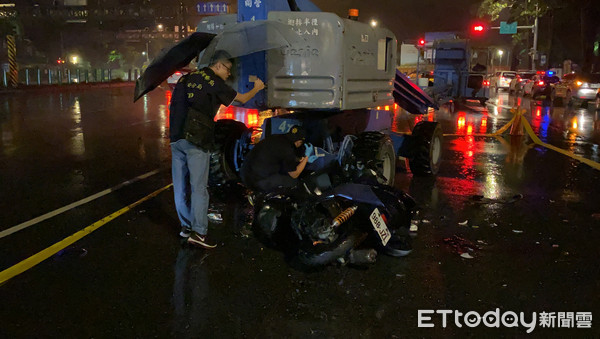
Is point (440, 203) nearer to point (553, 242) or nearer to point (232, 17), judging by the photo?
point (553, 242)

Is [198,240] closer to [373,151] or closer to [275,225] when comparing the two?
[275,225]

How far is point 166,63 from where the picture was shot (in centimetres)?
540

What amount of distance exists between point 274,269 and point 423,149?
15.1 feet

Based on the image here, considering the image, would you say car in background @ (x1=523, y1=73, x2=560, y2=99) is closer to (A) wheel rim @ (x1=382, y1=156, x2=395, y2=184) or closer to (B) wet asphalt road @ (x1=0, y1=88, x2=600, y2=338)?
(B) wet asphalt road @ (x1=0, y1=88, x2=600, y2=338)

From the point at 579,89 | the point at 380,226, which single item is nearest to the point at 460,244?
the point at 380,226

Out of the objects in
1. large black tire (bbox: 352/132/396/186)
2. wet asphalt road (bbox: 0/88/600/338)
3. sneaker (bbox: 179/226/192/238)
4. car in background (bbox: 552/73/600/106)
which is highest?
car in background (bbox: 552/73/600/106)

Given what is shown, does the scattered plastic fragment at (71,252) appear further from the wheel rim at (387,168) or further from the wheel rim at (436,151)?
the wheel rim at (436,151)

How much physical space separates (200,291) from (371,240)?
1.74 meters

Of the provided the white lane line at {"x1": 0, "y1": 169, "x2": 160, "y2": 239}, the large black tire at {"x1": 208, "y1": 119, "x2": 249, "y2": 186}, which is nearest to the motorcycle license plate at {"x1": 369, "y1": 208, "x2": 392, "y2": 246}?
the large black tire at {"x1": 208, "y1": 119, "x2": 249, "y2": 186}

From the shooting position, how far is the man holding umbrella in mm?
4961

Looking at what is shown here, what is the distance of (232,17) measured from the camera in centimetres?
655

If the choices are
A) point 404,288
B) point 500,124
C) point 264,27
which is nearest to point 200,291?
point 404,288

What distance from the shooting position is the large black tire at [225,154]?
7.27m

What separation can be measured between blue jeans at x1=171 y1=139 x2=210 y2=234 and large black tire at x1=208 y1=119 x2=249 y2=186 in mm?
1874
